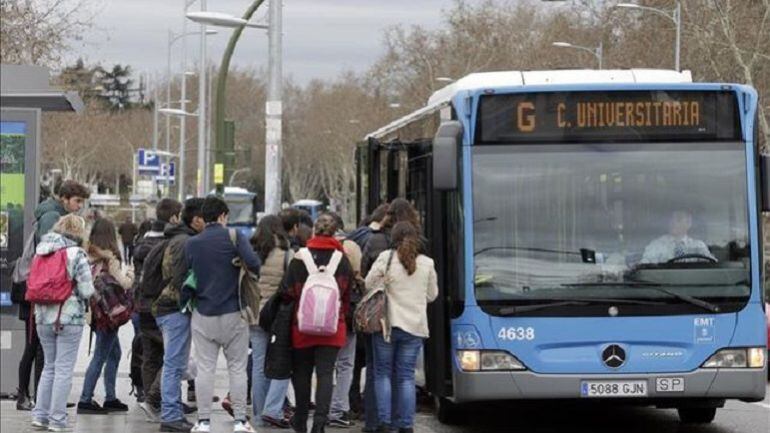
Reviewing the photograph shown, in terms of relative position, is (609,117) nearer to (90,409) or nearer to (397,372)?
(397,372)

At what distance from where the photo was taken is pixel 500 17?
70.2 meters

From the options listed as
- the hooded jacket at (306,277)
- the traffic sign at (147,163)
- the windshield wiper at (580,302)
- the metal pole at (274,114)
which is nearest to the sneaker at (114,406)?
the hooded jacket at (306,277)

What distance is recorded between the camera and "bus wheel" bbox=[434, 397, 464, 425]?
14484 mm

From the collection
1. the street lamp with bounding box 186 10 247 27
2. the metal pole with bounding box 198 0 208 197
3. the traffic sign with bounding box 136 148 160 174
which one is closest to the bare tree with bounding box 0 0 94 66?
the street lamp with bounding box 186 10 247 27

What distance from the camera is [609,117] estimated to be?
13055 millimetres

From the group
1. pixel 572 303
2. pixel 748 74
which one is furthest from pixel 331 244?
pixel 748 74

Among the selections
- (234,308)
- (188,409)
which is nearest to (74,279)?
(234,308)

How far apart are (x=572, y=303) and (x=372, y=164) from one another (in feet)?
23.4

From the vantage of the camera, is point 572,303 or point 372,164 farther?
point 372,164

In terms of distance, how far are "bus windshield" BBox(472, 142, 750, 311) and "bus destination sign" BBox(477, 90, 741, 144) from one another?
0.08 meters

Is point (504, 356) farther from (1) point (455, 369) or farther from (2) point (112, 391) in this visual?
(2) point (112, 391)

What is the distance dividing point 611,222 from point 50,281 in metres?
4.16

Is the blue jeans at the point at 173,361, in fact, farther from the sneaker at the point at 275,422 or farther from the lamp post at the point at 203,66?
the lamp post at the point at 203,66

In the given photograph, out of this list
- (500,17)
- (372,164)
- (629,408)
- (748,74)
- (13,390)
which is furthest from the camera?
(500,17)
